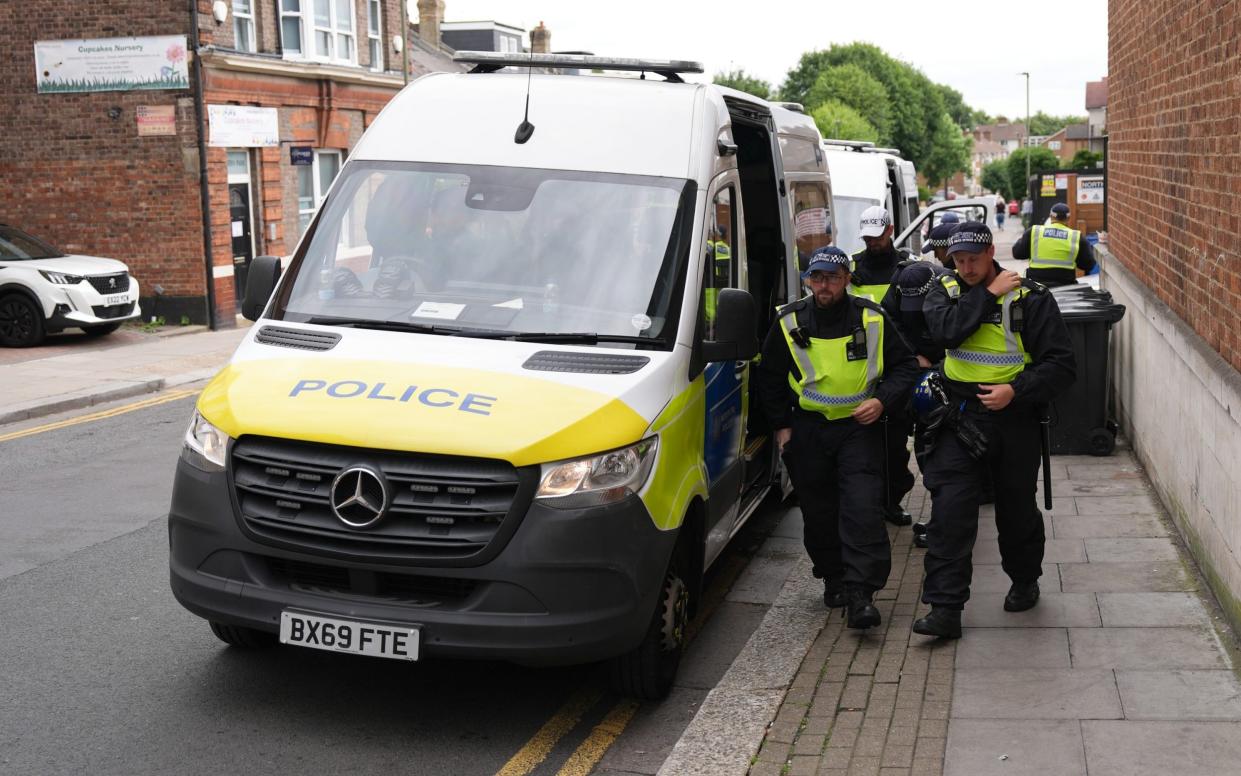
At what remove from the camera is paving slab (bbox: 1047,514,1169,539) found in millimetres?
7965

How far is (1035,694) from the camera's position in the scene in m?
5.45

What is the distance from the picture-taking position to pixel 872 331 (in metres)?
6.38

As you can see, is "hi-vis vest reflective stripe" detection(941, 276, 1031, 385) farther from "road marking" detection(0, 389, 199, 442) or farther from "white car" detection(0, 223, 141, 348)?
"white car" detection(0, 223, 141, 348)

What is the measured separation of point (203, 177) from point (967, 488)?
19.0m

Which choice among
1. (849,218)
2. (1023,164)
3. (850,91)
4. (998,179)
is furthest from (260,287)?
(998,179)

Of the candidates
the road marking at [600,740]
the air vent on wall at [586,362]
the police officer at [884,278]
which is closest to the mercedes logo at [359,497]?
the air vent on wall at [586,362]

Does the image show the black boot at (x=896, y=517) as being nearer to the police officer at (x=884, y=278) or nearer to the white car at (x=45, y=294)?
the police officer at (x=884, y=278)

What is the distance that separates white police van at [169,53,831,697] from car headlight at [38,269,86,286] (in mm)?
14013

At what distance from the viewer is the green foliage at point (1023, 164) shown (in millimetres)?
113081

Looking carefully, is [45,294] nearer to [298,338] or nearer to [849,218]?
[849,218]

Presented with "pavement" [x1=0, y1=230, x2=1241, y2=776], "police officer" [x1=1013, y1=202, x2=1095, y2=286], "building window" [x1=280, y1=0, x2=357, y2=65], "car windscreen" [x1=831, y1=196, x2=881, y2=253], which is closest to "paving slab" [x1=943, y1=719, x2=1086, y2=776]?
"pavement" [x1=0, y1=230, x2=1241, y2=776]

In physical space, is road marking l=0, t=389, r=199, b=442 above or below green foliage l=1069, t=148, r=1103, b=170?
below

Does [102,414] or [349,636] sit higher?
[349,636]

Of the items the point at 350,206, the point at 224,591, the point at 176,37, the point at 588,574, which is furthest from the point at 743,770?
the point at 176,37
